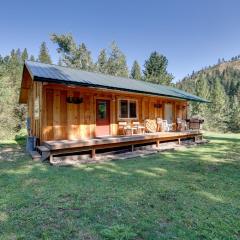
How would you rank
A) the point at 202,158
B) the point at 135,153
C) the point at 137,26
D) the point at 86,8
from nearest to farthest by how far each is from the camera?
1. the point at 202,158
2. the point at 135,153
3. the point at 86,8
4. the point at 137,26

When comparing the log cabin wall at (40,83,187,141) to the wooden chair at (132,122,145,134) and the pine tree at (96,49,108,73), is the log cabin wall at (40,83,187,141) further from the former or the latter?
the pine tree at (96,49,108,73)

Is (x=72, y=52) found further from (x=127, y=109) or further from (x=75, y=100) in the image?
(x=75, y=100)

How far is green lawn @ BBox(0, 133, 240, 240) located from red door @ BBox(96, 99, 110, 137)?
3.79m

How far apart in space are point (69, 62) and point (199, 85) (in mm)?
25227

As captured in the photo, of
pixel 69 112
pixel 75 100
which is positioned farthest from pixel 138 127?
pixel 69 112

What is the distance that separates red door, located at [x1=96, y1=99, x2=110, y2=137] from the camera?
10.2 metres

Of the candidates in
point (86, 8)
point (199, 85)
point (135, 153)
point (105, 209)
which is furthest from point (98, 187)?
point (199, 85)

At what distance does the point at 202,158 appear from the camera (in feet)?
26.3

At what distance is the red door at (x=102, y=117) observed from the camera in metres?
10.2

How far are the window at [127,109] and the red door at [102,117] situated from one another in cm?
90

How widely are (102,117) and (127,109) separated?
5.63 feet

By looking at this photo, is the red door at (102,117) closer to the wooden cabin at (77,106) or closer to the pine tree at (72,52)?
the wooden cabin at (77,106)

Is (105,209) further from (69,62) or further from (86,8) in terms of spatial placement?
(69,62)

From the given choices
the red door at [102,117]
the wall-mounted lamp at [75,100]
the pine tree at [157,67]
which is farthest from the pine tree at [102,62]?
the wall-mounted lamp at [75,100]
